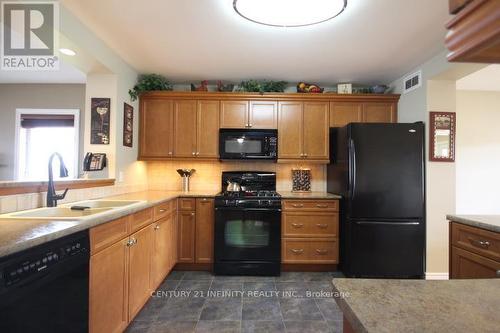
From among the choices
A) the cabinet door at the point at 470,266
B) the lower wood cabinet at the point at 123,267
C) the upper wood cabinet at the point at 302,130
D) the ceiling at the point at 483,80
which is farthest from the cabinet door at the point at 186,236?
the ceiling at the point at 483,80

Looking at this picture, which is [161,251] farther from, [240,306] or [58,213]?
[58,213]

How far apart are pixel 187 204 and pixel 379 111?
2.68m

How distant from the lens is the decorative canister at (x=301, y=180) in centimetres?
365

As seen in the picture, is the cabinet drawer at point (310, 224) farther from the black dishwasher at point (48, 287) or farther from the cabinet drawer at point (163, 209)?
the black dishwasher at point (48, 287)

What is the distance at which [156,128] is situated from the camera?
3.40 meters

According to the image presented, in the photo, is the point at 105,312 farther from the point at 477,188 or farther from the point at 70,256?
the point at 477,188

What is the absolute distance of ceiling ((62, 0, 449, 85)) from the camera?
6.50 feet

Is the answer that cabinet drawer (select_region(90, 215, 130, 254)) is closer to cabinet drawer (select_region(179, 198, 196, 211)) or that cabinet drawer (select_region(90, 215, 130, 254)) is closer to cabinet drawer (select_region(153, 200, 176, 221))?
cabinet drawer (select_region(153, 200, 176, 221))

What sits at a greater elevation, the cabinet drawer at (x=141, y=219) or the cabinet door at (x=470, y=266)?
the cabinet drawer at (x=141, y=219)

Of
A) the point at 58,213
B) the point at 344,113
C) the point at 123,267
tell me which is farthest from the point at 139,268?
the point at 344,113

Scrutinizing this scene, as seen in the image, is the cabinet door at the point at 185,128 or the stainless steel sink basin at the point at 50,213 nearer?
the stainless steel sink basin at the point at 50,213

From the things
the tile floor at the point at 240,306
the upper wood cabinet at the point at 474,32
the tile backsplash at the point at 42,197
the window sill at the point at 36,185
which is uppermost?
the upper wood cabinet at the point at 474,32

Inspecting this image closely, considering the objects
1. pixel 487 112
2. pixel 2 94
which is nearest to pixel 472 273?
pixel 487 112

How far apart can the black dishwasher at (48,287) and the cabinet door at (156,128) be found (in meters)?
2.12
